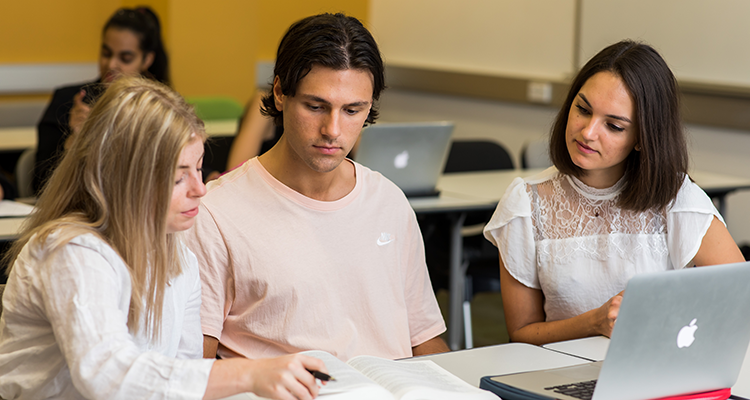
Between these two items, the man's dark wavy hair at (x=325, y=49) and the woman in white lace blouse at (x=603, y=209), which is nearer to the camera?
the man's dark wavy hair at (x=325, y=49)

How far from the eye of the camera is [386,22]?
580 centimetres

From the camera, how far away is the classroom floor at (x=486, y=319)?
3.67 m

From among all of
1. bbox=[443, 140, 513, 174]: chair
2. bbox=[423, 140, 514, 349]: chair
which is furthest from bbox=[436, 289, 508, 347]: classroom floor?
bbox=[443, 140, 513, 174]: chair

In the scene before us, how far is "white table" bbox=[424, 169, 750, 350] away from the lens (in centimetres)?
287

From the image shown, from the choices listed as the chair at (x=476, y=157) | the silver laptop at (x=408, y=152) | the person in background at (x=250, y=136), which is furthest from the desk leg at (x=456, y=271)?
the person in background at (x=250, y=136)

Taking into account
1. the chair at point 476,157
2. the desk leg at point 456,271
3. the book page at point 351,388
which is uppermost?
the book page at point 351,388

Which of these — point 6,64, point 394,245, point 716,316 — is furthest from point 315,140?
point 6,64

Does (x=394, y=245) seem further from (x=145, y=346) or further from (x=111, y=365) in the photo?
(x=111, y=365)

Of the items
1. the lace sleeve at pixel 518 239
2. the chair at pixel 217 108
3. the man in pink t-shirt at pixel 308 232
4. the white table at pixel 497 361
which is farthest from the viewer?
the chair at pixel 217 108

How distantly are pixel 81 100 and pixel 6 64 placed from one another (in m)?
2.87

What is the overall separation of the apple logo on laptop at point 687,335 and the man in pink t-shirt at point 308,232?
0.60 meters

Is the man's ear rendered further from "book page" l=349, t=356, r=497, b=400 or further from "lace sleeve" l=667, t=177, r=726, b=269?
"lace sleeve" l=667, t=177, r=726, b=269

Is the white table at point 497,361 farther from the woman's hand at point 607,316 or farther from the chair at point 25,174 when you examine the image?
the chair at point 25,174

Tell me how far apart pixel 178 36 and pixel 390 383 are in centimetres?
458
